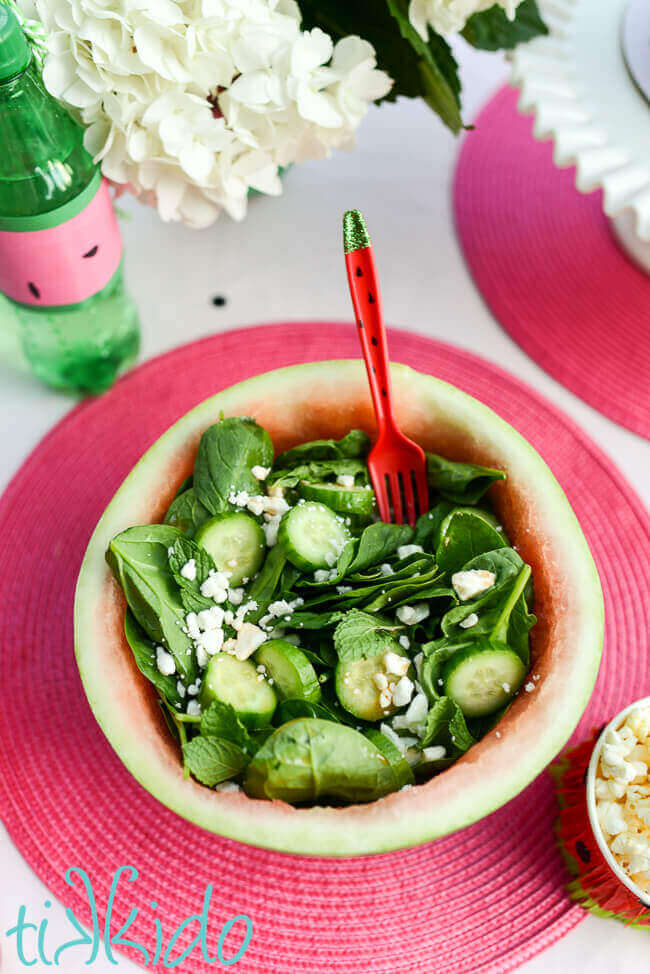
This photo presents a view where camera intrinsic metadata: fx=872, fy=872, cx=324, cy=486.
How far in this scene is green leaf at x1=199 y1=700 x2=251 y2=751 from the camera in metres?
0.63

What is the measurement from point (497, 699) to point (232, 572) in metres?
0.23

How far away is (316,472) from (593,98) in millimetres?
484

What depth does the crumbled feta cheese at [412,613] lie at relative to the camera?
2.27ft

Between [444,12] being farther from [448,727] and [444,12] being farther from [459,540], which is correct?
[448,727]

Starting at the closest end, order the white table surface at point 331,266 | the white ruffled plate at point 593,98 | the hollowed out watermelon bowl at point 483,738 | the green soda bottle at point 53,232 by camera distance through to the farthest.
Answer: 1. the hollowed out watermelon bowl at point 483,738
2. the green soda bottle at point 53,232
3. the white ruffled plate at point 593,98
4. the white table surface at point 331,266

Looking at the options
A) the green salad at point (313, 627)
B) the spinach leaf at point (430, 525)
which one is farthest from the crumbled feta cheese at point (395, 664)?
the spinach leaf at point (430, 525)

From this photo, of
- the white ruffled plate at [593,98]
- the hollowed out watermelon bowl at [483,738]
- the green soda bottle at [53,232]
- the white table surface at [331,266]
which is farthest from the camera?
the white table surface at [331,266]

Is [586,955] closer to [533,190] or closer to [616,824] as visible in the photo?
[616,824]

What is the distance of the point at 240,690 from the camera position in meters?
0.66

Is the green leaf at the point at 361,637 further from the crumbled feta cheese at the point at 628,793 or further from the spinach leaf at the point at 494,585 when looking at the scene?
the crumbled feta cheese at the point at 628,793

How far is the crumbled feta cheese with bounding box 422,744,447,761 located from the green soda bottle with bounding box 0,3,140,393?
524mm

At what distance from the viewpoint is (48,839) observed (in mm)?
761

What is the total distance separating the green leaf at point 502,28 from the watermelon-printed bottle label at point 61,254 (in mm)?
394

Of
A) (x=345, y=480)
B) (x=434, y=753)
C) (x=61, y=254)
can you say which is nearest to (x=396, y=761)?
(x=434, y=753)
